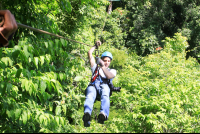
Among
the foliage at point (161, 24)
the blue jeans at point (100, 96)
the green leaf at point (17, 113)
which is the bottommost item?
the green leaf at point (17, 113)

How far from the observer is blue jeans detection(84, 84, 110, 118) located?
2.99 m

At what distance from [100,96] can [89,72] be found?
4224mm

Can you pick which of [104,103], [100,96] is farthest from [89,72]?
[104,103]

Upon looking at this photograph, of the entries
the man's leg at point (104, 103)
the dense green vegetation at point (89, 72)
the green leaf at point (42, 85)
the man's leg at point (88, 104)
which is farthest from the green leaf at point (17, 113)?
the man's leg at point (104, 103)

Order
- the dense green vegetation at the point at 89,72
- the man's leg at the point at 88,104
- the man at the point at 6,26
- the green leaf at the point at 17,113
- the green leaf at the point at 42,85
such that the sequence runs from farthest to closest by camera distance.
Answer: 1. the man's leg at the point at 88,104
2. the dense green vegetation at the point at 89,72
3. the green leaf at the point at 17,113
4. the green leaf at the point at 42,85
5. the man at the point at 6,26

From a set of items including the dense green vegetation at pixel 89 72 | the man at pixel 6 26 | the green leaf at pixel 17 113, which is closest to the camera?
the man at pixel 6 26

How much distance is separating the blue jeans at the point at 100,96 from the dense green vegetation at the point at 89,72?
0.87ft

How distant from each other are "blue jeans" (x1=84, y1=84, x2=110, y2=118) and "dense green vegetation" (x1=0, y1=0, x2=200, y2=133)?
10.4 inches

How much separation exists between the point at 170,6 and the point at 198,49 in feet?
11.8

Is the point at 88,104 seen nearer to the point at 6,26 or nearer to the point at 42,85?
the point at 42,85

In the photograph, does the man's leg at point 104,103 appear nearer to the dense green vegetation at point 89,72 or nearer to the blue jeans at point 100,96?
the blue jeans at point 100,96

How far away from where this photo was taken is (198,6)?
47.1ft

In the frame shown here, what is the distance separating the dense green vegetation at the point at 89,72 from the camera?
7.97 ft

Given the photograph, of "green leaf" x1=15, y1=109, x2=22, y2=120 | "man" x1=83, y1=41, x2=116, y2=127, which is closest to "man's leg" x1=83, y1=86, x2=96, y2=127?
"man" x1=83, y1=41, x2=116, y2=127
